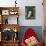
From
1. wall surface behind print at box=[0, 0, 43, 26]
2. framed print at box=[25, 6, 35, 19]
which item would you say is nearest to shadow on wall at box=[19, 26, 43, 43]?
wall surface behind print at box=[0, 0, 43, 26]

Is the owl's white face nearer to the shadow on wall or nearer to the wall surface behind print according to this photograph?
the shadow on wall

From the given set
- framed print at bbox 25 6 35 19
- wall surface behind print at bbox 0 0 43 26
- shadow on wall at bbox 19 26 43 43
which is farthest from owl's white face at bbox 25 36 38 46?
framed print at bbox 25 6 35 19

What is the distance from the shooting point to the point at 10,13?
5176mm

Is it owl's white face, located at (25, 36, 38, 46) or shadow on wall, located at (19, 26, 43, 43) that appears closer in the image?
owl's white face, located at (25, 36, 38, 46)

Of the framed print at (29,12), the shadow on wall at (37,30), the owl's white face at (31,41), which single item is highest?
the framed print at (29,12)

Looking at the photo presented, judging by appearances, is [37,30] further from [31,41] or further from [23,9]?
[23,9]

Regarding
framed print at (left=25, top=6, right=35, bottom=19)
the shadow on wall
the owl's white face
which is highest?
framed print at (left=25, top=6, right=35, bottom=19)

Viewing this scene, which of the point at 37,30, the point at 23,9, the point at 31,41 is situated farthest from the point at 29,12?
the point at 31,41

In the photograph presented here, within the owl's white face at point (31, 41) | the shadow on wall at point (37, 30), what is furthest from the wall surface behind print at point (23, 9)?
the owl's white face at point (31, 41)

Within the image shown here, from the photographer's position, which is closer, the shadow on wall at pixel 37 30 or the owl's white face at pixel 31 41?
the owl's white face at pixel 31 41

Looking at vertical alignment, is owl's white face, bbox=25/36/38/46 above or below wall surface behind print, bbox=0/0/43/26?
below

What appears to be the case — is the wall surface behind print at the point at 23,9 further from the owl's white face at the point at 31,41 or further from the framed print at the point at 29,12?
the owl's white face at the point at 31,41

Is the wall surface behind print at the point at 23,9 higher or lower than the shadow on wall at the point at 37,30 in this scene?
higher

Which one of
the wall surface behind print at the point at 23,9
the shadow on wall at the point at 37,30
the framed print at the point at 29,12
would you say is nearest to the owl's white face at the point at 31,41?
the shadow on wall at the point at 37,30
